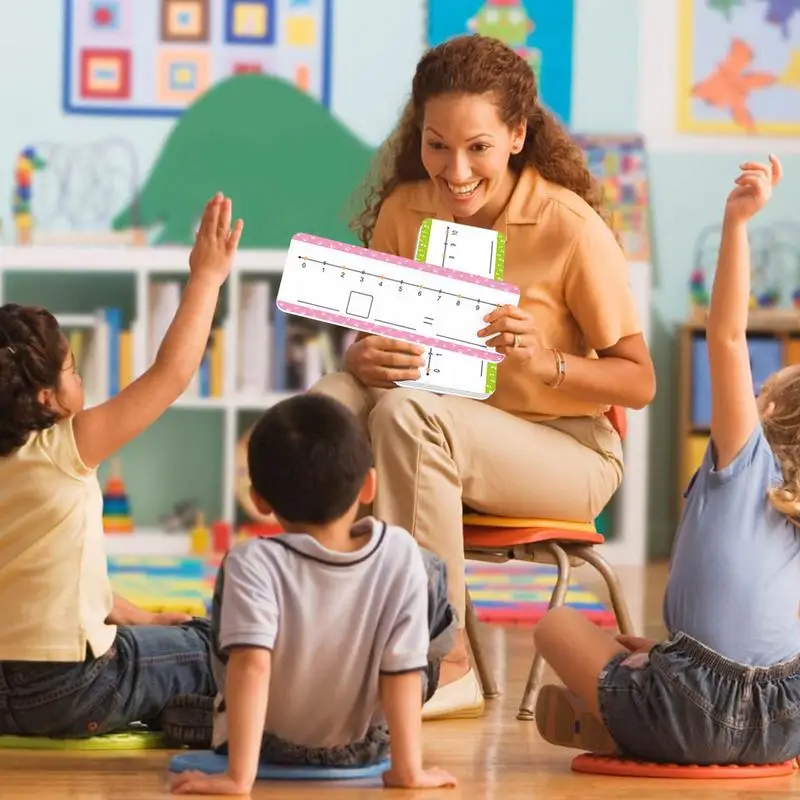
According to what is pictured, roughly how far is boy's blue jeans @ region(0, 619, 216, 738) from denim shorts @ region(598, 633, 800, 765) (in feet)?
1.85

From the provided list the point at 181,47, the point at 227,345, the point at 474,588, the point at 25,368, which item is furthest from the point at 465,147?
the point at 181,47

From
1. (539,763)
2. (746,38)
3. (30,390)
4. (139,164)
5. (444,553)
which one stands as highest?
(746,38)

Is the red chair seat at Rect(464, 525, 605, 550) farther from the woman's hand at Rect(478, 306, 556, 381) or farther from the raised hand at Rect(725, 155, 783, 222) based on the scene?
the raised hand at Rect(725, 155, 783, 222)

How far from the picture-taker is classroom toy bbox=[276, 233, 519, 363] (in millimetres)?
2285

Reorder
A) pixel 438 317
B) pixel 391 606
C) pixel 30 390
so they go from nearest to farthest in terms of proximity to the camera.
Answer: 1. pixel 391 606
2. pixel 30 390
3. pixel 438 317

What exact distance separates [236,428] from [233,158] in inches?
33.9

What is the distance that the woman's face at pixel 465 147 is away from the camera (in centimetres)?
247

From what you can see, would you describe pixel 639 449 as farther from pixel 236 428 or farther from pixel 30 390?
pixel 30 390

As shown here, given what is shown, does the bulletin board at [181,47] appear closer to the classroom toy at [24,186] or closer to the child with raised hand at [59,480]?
the classroom toy at [24,186]

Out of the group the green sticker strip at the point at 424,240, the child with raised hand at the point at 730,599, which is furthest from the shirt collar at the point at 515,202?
the child with raised hand at the point at 730,599

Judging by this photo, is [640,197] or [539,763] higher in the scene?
[640,197]

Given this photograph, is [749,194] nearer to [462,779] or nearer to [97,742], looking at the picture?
[462,779]

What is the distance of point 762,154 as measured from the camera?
5262mm

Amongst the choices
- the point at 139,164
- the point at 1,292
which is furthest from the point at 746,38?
the point at 1,292
